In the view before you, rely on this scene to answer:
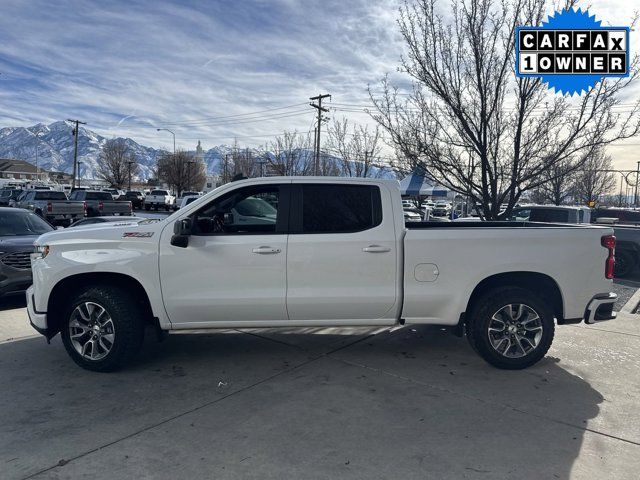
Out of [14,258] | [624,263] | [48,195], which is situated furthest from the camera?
[48,195]

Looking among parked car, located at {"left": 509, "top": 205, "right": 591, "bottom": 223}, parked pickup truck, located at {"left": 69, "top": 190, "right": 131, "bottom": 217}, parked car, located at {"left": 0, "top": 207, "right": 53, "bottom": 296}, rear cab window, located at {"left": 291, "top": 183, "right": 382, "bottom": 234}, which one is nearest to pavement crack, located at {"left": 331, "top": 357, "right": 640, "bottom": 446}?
rear cab window, located at {"left": 291, "top": 183, "right": 382, "bottom": 234}

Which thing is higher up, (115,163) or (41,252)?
(115,163)

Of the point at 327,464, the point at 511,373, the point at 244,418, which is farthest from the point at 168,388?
the point at 511,373

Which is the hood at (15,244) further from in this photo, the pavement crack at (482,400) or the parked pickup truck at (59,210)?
the parked pickup truck at (59,210)

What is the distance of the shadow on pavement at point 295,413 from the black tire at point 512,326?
182 mm

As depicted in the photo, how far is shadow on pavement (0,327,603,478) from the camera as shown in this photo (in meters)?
3.29

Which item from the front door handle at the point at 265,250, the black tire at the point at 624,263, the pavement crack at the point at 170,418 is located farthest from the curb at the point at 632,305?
the front door handle at the point at 265,250

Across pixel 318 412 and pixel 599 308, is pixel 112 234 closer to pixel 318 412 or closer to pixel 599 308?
pixel 318 412

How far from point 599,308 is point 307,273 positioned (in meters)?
2.98

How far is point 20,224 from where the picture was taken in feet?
30.6

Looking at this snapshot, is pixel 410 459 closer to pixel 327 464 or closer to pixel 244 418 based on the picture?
pixel 327 464

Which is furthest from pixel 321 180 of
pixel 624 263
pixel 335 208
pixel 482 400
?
pixel 624 263

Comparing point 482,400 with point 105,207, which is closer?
point 482,400

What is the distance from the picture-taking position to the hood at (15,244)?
798cm
